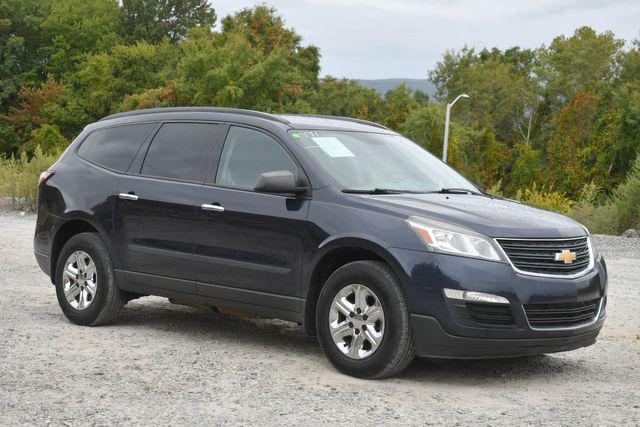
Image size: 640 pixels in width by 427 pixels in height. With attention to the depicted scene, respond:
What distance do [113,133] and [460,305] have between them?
13.1 feet

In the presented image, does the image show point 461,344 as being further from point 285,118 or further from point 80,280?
point 80,280

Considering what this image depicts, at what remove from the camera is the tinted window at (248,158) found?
24.7ft

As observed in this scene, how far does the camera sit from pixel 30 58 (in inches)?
3201

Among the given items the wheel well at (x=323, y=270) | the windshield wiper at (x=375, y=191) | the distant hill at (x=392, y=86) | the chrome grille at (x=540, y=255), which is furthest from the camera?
the distant hill at (x=392, y=86)

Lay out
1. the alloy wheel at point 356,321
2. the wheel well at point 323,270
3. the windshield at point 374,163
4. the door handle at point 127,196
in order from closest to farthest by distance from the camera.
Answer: the alloy wheel at point 356,321 < the wheel well at point 323,270 < the windshield at point 374,163 < the door handle at point 127,196

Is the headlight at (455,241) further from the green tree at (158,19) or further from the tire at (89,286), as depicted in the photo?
the green tree at (158,19)

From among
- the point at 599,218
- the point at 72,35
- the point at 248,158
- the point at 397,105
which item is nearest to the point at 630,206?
the point at 599,218

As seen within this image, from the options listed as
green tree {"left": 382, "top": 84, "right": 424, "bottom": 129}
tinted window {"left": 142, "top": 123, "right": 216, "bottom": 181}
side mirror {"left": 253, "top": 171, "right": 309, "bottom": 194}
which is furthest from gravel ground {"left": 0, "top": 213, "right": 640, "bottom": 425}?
green tree {"left": 382, "top": 84, "right": 424, "bottom": 129}

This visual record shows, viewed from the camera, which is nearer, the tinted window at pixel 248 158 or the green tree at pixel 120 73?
the tinted window at pixel 248 158

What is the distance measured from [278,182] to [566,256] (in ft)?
6.66

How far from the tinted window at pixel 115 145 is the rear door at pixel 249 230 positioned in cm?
111

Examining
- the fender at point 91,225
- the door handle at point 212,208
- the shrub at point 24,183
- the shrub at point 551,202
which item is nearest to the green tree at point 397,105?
the shrub at point 551,202

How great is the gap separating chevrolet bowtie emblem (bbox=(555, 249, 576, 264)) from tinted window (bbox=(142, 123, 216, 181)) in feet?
9.49

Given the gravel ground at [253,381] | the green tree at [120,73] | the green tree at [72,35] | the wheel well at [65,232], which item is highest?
the green tree at [72,35]
